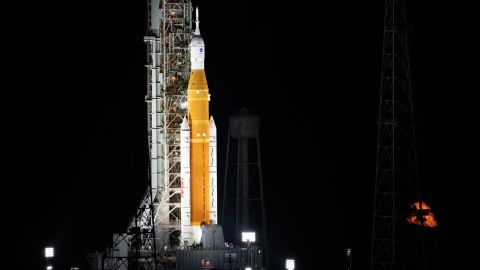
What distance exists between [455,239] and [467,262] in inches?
89.2

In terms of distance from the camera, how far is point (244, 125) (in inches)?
2500

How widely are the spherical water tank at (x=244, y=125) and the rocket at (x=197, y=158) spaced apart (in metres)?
2.48

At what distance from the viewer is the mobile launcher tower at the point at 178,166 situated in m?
59.8

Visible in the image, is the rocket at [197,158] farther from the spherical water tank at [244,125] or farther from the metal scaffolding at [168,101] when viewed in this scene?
the spherical water tank at [244,125]

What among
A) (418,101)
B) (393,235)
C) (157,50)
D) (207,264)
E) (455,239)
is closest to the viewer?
(393,235)

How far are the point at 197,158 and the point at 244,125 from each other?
3473 mm

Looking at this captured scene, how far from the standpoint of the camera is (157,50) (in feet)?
206

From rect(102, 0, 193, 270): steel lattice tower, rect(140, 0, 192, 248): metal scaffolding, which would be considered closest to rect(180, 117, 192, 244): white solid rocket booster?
rect(102, 0, 193, 270): steel lattice tower

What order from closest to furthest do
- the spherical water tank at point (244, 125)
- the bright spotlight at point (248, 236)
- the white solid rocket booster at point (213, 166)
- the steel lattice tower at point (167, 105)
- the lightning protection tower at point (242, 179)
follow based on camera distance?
the bright spotlight at point (248, 236) → the white solid rocket booster at point (213, 166) → the steel lattice tower at point (167, 105) → the lightning protection tower at point (242, 179) → the spherical water tank at point (244, 125)

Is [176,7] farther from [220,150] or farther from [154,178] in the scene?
[220,150]

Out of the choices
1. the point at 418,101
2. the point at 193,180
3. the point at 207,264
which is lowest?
the point at 207,264

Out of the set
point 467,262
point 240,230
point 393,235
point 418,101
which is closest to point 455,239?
point 467,262

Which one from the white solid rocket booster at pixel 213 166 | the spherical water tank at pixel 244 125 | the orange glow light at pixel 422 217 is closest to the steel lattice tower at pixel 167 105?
the white solid rocket booster at pixel 213 166

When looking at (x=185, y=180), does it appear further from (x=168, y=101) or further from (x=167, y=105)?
(x=168, y=101)
